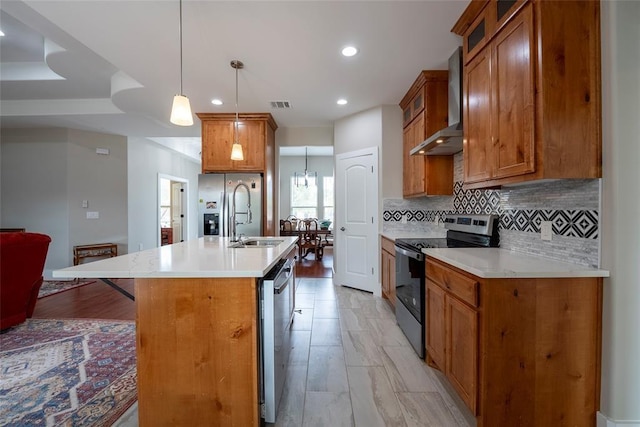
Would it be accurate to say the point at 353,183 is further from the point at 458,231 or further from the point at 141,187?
the point at 141,187

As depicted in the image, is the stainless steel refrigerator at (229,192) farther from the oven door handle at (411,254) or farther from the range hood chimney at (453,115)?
the range hood chimney at (453,115)

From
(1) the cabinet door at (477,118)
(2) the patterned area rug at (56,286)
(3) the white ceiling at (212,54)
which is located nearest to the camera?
(1) the cabinet door at (477,118)

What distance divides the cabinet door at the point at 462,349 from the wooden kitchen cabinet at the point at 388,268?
1232mm

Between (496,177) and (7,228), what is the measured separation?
24.0ft

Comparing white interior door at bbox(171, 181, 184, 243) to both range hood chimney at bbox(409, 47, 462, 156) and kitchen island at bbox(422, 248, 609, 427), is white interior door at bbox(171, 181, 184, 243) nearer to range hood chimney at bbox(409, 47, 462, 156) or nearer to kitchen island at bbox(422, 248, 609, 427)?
range hood chimney at bbox(409, 47, 462, 156)

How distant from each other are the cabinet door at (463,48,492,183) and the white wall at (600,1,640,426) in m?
0.56

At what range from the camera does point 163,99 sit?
11.6 feet

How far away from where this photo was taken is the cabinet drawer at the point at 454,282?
4.60 ft

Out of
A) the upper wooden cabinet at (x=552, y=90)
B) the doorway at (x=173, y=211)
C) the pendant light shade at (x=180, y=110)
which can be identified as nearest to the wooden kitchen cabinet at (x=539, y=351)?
the upper wooden cabinet at (x=552, y=90)

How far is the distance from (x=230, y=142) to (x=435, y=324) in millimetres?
3647

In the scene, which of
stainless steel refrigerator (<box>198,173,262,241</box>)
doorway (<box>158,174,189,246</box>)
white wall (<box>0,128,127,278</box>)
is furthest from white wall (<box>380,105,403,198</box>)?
doorway (<box>158,174,189,246</box>)

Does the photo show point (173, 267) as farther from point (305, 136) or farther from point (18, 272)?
point (305, 136)

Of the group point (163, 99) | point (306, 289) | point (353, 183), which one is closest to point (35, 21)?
point (163, 99)

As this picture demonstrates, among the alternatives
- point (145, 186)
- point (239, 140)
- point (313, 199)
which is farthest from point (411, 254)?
point (313, 199)
